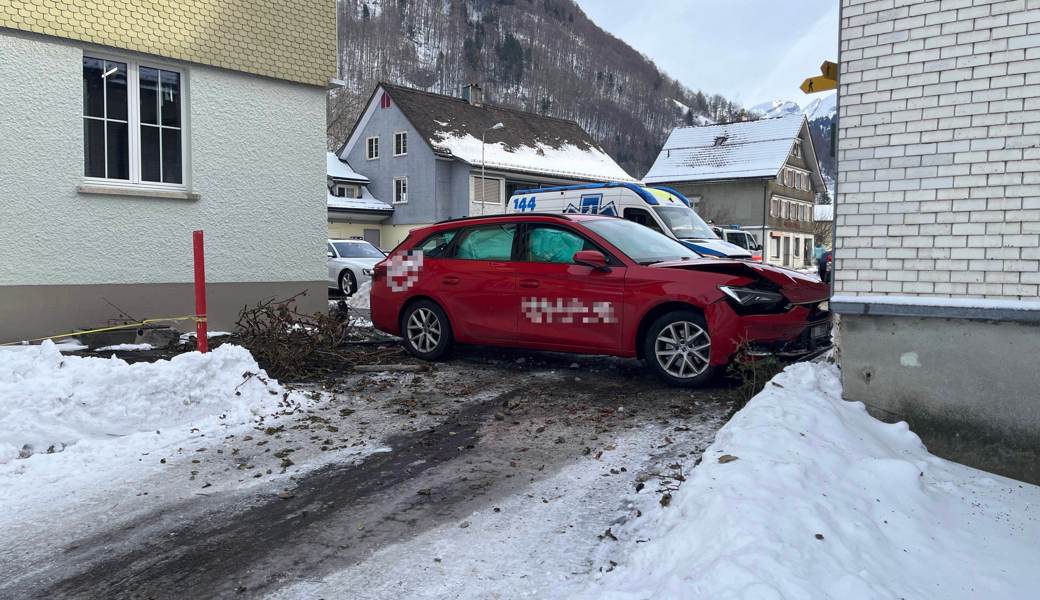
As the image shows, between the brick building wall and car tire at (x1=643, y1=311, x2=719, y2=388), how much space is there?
1.44 metres

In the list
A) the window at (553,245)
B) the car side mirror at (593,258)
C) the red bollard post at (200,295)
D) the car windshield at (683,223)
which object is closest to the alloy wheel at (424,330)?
the window at (553,245)

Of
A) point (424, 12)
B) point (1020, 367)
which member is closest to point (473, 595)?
point (1020, 367)

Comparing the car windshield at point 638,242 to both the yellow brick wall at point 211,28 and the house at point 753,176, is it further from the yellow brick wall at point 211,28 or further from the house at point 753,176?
the house at point 753,176

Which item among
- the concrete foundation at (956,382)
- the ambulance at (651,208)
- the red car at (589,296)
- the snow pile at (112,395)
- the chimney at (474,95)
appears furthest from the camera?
the chimney at (474,95)

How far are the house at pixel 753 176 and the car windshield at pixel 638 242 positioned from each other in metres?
47.8

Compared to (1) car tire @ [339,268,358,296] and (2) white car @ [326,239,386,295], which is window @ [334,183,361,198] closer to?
(2) white car @ [326,239,386,295]

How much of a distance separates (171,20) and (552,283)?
599 centimetres

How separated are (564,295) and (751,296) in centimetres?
183

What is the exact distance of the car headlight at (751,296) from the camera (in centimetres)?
665

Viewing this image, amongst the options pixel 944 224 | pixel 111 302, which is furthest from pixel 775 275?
pixel 111 302

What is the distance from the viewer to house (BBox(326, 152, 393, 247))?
136ft

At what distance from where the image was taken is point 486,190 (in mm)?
41312

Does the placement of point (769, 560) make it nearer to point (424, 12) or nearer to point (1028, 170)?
point (1028, 170)

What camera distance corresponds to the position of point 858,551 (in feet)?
11.3
